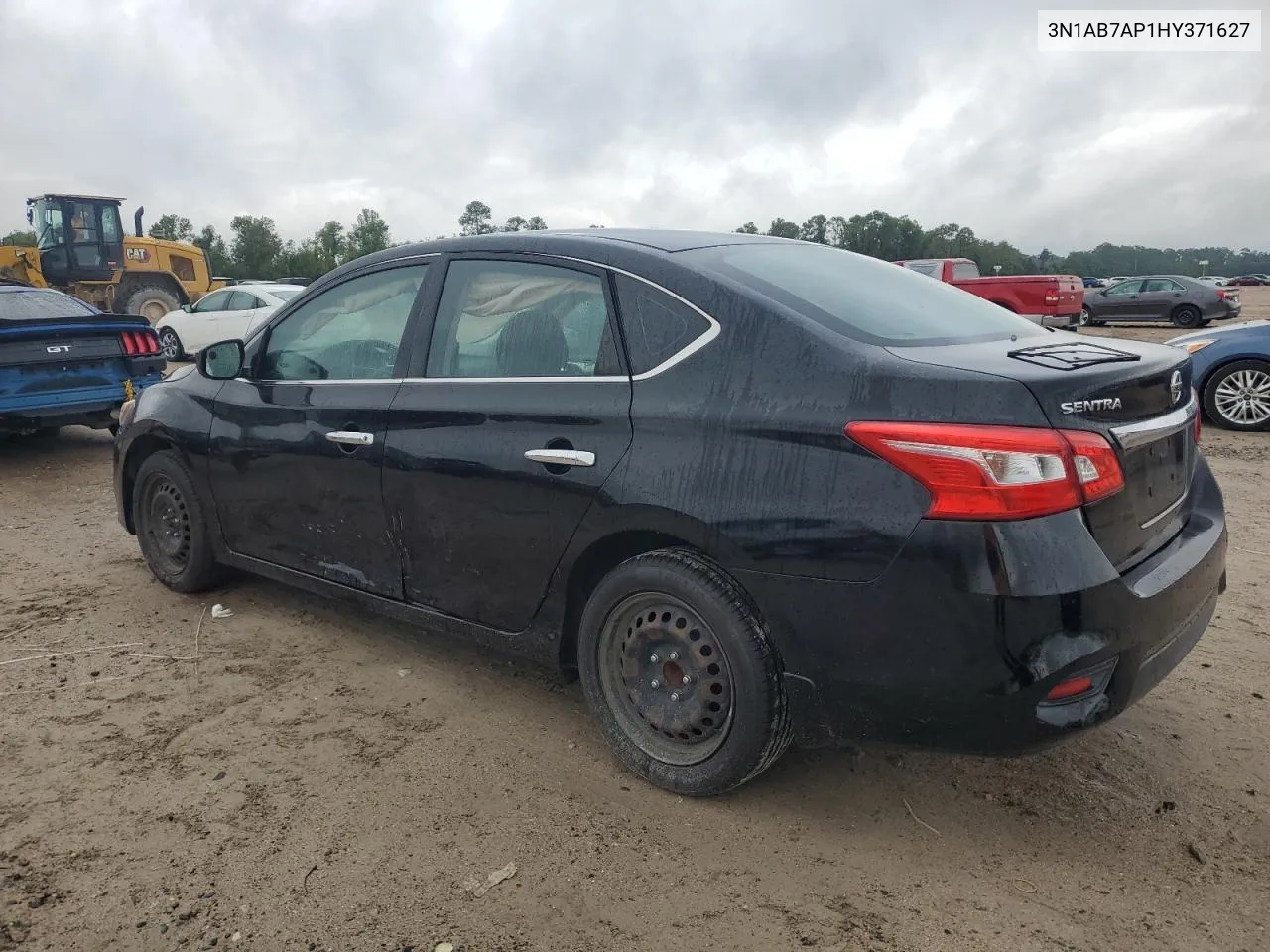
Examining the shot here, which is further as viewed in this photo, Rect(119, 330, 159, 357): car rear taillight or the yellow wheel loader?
the yellow wheel loader

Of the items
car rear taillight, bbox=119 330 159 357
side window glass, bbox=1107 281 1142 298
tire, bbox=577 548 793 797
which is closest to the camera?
tire, bbox=577 548 793 797

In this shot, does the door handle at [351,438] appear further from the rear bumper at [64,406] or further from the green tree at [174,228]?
the green tree at [174,228]

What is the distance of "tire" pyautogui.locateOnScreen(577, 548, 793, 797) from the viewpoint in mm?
2633

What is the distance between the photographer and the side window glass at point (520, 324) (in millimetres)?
3047

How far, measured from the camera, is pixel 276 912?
239 centimetres

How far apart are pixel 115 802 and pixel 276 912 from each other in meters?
0.83

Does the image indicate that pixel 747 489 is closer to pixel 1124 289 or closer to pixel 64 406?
pixel 64 406

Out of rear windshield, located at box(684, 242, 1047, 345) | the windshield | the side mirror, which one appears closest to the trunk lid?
rear windshield, located at box(684, 242, 1047, 345)

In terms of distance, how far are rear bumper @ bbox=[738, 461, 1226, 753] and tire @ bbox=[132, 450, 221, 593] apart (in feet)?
9.73

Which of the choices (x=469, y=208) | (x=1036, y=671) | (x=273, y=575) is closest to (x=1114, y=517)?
(x=1036, y=671)

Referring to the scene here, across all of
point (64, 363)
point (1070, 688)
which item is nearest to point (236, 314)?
point (64, 363)

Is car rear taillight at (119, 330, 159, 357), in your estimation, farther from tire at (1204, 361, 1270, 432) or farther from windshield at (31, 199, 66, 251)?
windshield at (31, 199, 66, 251)

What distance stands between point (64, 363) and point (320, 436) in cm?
554

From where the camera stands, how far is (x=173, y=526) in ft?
15.3
